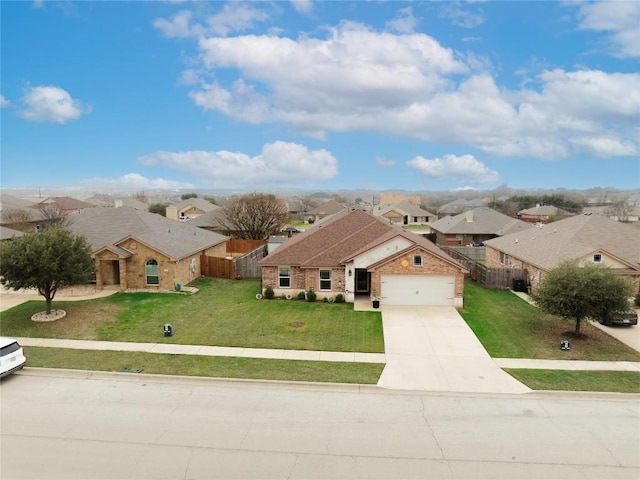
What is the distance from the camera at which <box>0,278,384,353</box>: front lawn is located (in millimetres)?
18406

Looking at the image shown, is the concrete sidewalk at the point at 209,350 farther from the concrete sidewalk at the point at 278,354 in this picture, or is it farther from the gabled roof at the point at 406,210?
the gabled roof at the point at 406,210

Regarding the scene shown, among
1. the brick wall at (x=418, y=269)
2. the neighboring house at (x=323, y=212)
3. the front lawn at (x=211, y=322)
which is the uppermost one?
the neighboring house at (x=323, y=212)

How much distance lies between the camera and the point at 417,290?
79.1 ft

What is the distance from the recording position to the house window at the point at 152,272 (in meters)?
27.5

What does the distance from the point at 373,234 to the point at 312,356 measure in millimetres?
13167

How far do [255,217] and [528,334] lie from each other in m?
35.3

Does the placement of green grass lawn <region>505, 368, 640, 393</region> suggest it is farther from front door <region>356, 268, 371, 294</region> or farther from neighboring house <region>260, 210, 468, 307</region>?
front door <region>356, 268, 371, 294</region>

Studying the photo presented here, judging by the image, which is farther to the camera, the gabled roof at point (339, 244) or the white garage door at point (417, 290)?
the gabled roof at point (339, 244)

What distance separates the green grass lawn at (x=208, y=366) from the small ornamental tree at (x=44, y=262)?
4.01 m

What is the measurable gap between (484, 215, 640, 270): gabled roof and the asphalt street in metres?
13.9

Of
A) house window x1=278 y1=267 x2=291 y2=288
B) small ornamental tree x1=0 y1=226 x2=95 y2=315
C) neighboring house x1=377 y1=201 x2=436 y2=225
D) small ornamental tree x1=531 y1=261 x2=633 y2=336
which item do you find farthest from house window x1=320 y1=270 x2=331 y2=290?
neighboring house x1=377 y1=201 x2=436 y2=225

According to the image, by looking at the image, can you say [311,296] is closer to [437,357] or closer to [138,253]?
[437,357]

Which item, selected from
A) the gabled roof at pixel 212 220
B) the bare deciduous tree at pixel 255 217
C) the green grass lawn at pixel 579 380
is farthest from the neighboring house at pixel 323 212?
the green grass lawn at pixel 579 380

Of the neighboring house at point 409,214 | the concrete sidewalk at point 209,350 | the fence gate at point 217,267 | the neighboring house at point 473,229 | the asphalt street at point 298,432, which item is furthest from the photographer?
the neighboring house at point 409,214
